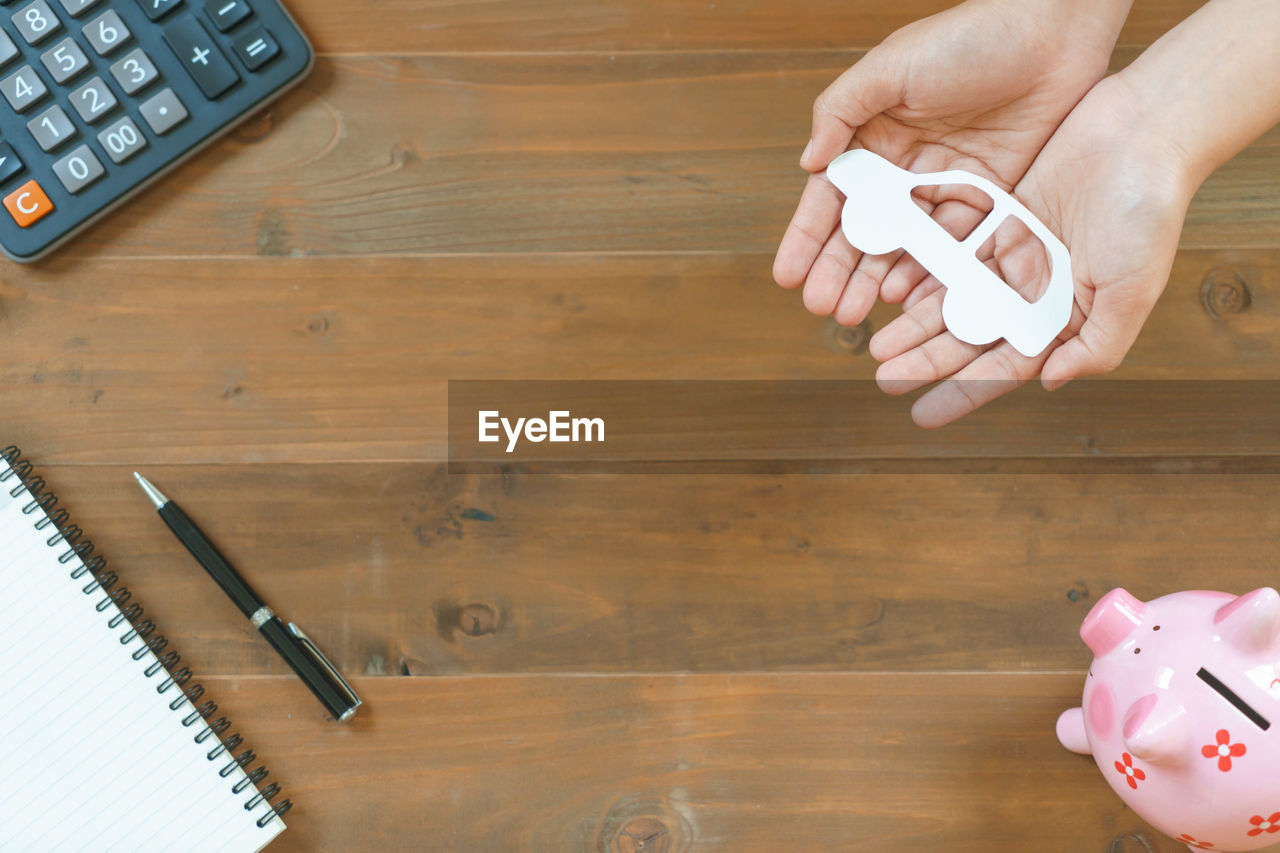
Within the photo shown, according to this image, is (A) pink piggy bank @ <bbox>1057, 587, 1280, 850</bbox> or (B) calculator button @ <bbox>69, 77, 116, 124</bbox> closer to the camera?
(A) pink piggy bank @ <bbox>1057, 587, 1280, 850</bbox>

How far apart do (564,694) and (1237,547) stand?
0.39m

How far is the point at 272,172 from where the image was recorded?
0.55m

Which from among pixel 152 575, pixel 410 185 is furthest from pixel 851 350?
pixel 152 575

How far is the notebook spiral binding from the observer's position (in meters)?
0.49

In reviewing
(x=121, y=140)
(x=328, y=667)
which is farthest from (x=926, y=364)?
(x=121, y=140)

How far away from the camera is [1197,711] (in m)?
0.39

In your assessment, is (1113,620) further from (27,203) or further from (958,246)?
(27,203)

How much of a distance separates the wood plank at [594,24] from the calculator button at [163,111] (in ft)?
0.30

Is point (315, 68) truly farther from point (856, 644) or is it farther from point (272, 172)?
point (856, 644)

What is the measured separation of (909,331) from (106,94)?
483 mm

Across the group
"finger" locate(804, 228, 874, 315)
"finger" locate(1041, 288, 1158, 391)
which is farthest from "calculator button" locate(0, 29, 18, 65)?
"finger" locate(1041, 288, 1158, 391)

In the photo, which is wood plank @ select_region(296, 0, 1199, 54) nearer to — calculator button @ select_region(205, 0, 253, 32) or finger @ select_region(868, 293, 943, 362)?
calculator button @ select_region(205, 0, 253, 32)

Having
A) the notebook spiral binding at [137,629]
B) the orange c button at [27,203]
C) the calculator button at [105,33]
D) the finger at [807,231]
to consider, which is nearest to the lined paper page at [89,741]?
the notebook spiral binding at [137,629]

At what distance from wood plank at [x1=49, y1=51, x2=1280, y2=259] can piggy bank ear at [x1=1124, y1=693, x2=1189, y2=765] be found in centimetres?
29
